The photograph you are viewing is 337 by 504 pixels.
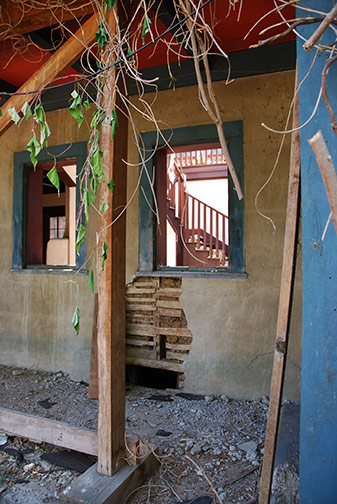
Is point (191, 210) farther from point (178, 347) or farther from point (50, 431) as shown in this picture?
point (50, 431)

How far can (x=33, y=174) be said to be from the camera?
5.05 metres

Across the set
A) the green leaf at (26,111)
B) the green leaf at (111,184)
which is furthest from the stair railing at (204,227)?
the green leaf at (26,111)

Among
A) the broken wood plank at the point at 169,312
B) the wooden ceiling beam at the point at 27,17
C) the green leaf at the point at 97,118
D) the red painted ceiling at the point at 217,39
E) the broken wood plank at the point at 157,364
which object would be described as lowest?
the broken wood plank at the point at 157,364

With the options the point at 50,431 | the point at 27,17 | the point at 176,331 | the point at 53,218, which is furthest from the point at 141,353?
the point at 53,218

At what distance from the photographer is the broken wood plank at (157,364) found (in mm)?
3943

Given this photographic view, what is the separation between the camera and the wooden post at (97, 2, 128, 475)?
6.43 ft

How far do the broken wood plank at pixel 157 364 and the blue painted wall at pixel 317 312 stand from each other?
8.31 feet

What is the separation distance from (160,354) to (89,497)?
2.28 metres

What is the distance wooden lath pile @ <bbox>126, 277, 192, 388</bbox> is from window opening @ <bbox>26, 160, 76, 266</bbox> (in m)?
1.80

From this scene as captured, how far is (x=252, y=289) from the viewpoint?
12.0 ft

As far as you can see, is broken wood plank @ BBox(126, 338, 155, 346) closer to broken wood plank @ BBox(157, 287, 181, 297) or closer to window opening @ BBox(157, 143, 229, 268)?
broken wood plank @ BBox(157, 287, 181, 297)

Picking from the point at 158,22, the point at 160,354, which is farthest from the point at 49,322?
the point at 158,22

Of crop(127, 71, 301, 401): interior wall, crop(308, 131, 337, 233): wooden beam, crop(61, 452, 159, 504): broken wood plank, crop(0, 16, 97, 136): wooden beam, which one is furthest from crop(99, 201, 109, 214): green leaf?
crop(127, 71, 301, 401): interior wall

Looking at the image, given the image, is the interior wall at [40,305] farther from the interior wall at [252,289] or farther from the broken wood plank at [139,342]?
the interior wall at [252,289]
